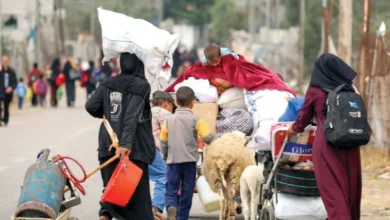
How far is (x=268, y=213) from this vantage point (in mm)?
11172

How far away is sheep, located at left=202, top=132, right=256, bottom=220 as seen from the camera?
12359mm

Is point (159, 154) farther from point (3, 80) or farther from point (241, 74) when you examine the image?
point (3, 80)

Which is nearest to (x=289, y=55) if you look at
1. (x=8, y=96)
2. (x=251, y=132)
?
(x=8, y=96)

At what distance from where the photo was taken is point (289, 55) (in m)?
68.9

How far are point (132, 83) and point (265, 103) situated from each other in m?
2.83

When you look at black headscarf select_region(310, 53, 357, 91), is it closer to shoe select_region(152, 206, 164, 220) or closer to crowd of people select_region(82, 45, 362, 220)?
crowd of people select_region(82, 45, 362, 220)

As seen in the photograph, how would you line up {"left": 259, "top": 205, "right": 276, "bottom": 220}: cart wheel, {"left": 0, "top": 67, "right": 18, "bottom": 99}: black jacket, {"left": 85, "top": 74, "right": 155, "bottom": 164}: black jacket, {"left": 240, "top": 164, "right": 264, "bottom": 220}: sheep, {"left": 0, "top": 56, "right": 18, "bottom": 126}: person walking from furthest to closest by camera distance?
{"left": 0, "top": 56, "right": 18, "bottom": 126}: person walking → {"left": 0, "top": 67, "right": 18, "bottom": 99}: black jacket → {"left": 240, "top": 164, "right": 264, "bottom": 220}: sheep → {"left": 259, "top": 205, "right": 276, "bottom": 220}: cart wheel → {"left": 85, "top": 74, "right": 155, "bottom": 164}: black jacket

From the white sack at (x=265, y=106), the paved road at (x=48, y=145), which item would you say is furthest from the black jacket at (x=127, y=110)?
the paved road at (x=48, y=145)

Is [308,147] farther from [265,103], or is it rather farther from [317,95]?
[265,103]

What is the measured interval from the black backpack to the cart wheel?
105cm

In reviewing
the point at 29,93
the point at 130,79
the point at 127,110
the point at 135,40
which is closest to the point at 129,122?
the point at 127,110

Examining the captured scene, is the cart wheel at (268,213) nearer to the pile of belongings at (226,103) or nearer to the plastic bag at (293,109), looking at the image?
the plastic bag at (293,109)

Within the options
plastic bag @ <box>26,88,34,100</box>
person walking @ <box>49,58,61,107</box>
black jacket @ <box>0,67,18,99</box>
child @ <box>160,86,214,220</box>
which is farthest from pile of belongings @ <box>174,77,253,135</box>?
plastic bag @ <box>26,88,34,100</box>

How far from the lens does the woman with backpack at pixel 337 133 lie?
10.2m
